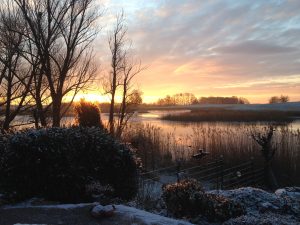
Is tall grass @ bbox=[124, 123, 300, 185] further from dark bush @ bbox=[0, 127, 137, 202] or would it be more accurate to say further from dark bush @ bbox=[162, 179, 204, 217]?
dark bush @ bbox=[162, 179, 204, 217]

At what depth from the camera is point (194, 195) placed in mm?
6488

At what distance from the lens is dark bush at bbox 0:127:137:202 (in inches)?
253

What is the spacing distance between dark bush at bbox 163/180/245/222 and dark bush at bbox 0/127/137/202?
116 cm

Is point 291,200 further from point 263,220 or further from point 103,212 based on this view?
point 103,212

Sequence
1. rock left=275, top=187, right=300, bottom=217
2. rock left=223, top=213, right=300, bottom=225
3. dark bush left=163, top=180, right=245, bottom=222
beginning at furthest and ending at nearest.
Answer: rock left=275, top=187, right=300, bottom=217 → dark bush left=163, top=180, right=245, bottom=222 → rock left=223, top=213, right=300, bottom=225

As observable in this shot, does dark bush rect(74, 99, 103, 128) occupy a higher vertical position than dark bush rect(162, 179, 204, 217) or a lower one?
higher

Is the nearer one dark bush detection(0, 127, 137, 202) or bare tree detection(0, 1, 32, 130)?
dark bush detection(0, 127, 137, 202)

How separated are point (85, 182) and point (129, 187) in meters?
0.89

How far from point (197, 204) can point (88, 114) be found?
701 cm

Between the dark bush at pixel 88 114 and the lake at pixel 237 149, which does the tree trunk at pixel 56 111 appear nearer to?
the lake at pixel 237 149

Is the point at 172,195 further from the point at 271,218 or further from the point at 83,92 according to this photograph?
the point at 83,92

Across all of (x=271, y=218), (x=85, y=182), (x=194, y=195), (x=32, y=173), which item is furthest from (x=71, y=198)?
(x=271, y=218)

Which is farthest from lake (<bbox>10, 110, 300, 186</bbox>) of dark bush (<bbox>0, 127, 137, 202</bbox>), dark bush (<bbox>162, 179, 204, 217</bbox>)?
dark bush (<bbox>162, 179, 204, 217</bbox>)

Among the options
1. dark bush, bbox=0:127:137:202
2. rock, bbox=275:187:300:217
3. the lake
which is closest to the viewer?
dark bush, bbox=0:127:137:202
